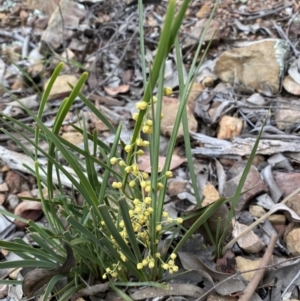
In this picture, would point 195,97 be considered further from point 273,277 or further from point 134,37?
point 273,277

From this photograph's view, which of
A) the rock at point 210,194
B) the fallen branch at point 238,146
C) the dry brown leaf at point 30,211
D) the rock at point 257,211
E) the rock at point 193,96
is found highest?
the rock at point 193,96

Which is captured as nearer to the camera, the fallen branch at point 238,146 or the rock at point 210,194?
the rock at point 210,194

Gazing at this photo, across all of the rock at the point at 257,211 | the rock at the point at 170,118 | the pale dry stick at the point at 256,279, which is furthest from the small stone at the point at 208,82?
the pale dry stick at the point at 256,279

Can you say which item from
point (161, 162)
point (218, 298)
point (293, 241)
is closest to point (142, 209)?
point (218, 298)

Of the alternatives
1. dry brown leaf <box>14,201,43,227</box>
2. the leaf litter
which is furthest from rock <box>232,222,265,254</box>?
dry brown leaf <box>14,201,43,227</box>

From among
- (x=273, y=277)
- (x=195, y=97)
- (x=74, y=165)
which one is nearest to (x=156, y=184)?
(x=74, y=165)

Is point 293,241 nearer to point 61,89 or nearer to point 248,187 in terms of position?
point 248,187

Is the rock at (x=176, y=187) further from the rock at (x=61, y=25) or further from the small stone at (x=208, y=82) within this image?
the rock at (x=61, y=25)

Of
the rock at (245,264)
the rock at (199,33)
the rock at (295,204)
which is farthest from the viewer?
the rock at (199,33)
